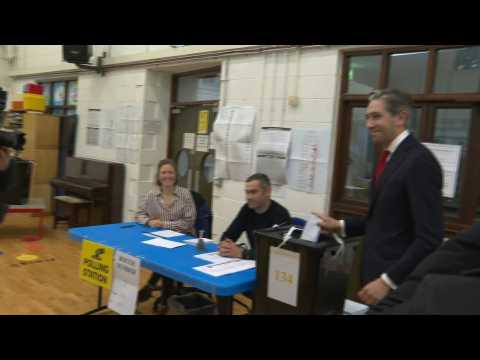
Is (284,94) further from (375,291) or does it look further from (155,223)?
(375,291)

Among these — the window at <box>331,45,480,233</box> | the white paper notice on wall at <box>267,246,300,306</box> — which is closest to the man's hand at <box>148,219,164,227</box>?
the white paper notice on wall at <box>267,246,300,306</box>

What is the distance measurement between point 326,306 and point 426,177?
2.42 feet

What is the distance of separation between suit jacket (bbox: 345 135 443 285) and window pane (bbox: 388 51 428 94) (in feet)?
5.82

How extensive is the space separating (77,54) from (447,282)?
20.4 ft

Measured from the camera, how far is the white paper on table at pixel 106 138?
603cm

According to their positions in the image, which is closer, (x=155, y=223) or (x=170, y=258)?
(x=170, y=258)

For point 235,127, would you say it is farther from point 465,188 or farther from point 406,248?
point 406,248

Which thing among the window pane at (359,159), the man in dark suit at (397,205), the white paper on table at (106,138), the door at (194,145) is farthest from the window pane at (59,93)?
the man in dark suit at (397,205)

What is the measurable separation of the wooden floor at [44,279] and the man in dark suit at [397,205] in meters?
1.73

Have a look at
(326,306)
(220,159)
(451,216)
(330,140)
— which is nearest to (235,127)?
(220,159)

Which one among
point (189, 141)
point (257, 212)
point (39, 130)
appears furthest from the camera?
point (39, 130)

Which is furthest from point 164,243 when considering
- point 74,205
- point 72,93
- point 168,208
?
point 72,93

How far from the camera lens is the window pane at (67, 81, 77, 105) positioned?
23.2ft

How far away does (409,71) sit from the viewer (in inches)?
130
